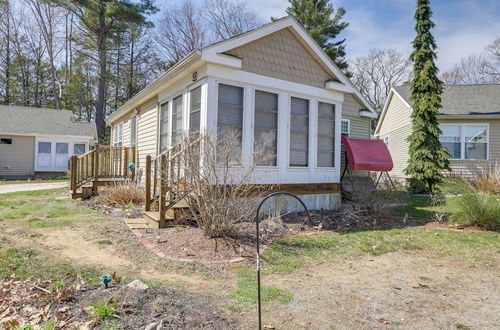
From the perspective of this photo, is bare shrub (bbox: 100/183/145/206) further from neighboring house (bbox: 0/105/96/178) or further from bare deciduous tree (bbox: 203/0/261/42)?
bare deciduous tree (bbox: 203/0/261/42)

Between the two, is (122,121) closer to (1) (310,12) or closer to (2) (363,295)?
(2) (363,295)

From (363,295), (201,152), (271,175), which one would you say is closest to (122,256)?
(201,152)

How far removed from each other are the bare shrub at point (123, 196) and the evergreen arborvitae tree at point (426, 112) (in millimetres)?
10712

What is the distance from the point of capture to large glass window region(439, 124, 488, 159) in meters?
14.6

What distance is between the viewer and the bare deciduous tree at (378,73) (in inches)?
1373

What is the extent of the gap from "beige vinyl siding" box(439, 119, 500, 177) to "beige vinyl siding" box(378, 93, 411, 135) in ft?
8.71


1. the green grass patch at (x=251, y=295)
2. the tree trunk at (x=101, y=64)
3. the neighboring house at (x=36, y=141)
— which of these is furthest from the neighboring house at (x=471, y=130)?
the tree trunk at (x=101, y=64)

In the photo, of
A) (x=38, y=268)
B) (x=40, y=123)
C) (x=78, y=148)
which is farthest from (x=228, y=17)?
(x=38, y=268)

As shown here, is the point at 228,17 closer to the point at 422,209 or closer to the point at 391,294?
the point at 422,209

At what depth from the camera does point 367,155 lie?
404 inches

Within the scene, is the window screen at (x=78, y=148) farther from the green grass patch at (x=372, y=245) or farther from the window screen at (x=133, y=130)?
the green grass patch at (x=372, y=245)

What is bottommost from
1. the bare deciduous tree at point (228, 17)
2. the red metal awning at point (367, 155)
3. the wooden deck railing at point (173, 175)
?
the wooden deck railing at point (173, 175)

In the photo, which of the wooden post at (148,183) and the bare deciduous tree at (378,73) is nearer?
the wooden post at (148,183)

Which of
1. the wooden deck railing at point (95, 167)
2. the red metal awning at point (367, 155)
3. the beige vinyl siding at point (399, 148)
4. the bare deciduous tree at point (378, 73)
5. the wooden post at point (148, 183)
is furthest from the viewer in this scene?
the bare deciduous tree at point (378, 73)
